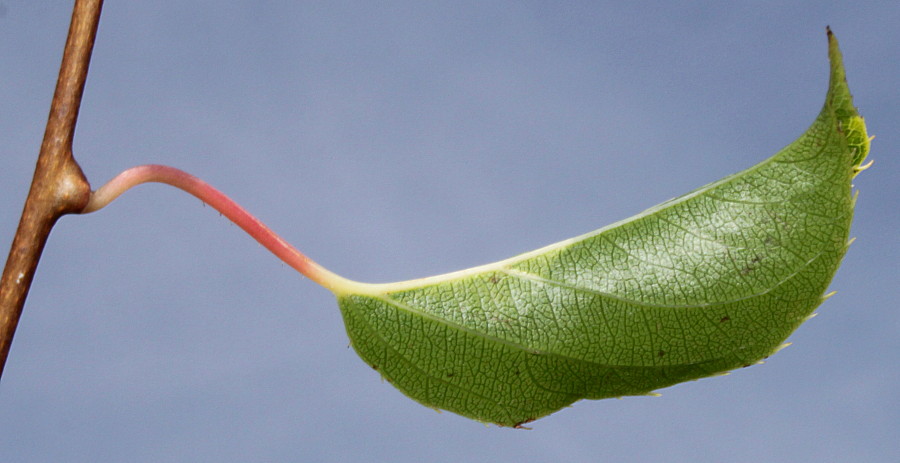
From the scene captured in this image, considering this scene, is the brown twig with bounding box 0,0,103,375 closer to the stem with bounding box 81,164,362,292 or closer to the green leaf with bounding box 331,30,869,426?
the stem with bounding box 81,164,362,292

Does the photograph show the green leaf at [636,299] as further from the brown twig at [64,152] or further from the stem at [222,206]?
the brown twig at [64,152]

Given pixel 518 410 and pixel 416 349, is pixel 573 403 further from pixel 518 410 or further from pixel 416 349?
pixel 416 349

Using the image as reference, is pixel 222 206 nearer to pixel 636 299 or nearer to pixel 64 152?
pixel 64 152

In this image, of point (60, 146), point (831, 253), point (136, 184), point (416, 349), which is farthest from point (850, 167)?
point (60, 146)

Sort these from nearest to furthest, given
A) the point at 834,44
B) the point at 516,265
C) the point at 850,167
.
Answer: the point at 834,44, the point at 850,167, the point at 516,265

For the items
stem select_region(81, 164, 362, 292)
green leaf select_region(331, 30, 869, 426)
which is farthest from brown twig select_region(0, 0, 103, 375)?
green leaf select_region(331, 30, 869, 426)

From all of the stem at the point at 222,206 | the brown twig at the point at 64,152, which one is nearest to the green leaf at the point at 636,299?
the stem at the point at 222,206

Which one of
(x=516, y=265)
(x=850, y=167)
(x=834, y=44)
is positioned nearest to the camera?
(x=834, y=44)
